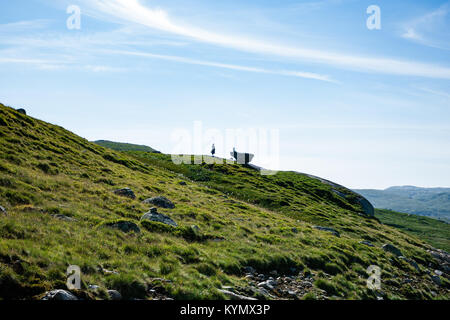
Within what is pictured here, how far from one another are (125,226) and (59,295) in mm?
7868

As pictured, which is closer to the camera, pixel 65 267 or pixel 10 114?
pixel 65 267

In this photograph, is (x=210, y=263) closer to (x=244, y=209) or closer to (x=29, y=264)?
(x=29, y=264)

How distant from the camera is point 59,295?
29.6 feet

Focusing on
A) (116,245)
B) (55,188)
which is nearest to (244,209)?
(55,188)

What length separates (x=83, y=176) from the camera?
95.5ft

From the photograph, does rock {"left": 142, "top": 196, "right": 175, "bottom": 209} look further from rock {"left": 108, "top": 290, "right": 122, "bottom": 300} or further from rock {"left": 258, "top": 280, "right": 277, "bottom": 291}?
rock {"left": 108, "top": 290, "right": 122, "bottom": 300}

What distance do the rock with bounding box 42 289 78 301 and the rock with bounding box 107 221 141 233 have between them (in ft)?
24.2

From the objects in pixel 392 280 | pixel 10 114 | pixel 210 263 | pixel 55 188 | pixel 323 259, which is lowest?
pixel 392 280

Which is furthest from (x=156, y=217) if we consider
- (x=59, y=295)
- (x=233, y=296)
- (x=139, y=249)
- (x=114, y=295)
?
(x=59, y=295)

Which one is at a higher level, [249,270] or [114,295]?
[114,295]

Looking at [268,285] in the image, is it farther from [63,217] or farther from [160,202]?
[160,202]

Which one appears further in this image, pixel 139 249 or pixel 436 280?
pixel 436 280

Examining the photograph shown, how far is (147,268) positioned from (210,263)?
141 inches

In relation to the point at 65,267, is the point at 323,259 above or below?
below
